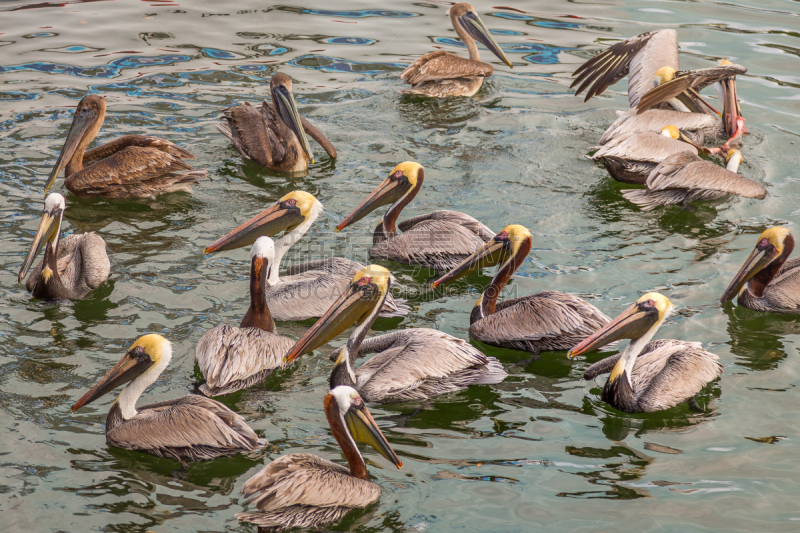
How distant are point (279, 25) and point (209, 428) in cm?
852

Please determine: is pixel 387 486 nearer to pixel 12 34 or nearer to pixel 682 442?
pixel 682 442

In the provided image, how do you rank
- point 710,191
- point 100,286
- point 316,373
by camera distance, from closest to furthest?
point 316,373 < point 100,286 < point 710,191

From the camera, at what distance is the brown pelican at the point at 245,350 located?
15.1 feet

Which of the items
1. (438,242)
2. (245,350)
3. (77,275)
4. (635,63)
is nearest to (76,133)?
(77,275)

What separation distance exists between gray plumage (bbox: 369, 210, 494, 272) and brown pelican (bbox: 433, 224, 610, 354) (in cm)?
52

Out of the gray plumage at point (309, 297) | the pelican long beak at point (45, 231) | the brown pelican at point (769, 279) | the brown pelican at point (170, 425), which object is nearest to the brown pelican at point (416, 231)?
the gray plumage at point (309, 297)

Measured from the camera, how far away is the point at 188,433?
4.03m

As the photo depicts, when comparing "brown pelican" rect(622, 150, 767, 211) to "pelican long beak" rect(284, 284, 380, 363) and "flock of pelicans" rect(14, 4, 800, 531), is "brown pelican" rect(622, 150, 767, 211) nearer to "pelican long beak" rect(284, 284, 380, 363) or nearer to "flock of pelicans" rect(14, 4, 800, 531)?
"flock of pelicans" rect(14, 4, 800, 531)

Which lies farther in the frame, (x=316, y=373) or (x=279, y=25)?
(x=279, y=25)

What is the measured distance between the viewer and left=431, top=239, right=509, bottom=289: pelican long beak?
558cm

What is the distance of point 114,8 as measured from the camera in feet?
38.6

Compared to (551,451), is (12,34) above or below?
above

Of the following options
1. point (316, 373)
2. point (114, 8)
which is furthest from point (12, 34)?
point (316, 373)

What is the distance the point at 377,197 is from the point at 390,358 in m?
2.00
